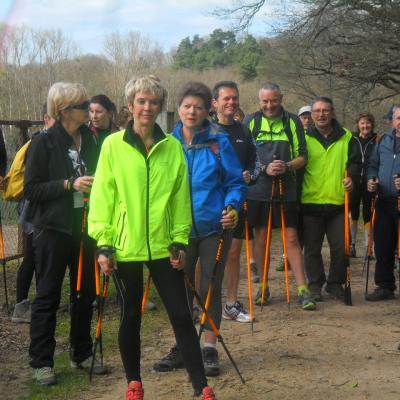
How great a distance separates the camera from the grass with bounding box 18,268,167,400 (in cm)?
443

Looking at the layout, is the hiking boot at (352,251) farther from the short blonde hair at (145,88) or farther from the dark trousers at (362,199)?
the short blonde hair at (145,88)

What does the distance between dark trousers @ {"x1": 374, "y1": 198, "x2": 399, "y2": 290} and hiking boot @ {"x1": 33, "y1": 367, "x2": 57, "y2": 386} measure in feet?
13.1

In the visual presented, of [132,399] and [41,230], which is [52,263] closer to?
[41,230]

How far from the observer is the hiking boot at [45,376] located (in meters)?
4.54

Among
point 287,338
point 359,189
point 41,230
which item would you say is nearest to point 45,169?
point 41,230

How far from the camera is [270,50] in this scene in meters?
32.0

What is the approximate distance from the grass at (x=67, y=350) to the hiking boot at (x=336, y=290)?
192 cm

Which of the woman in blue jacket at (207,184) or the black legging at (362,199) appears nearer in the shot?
the woman in blue jacket at (207,184)

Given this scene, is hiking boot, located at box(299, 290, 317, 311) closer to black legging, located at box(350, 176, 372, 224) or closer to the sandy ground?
the sandy ground

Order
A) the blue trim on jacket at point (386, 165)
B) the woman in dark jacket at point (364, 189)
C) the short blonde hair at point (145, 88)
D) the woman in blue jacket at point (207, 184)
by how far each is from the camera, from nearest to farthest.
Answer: the short blonde hair at point (145, 88), the woman in blue jacket at point (207, 184), the blue trim on jacket at point (386, 165), the woman in dark jacket at point (364, 189)

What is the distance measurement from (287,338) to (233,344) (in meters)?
0.52

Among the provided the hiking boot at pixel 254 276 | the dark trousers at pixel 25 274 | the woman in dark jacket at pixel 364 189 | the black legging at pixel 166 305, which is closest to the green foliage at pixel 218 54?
the woman in dark jacket at pixel 364 189

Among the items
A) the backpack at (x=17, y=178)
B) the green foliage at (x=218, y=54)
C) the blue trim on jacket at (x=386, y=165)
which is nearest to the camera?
the backpack at (x=17, y=178)

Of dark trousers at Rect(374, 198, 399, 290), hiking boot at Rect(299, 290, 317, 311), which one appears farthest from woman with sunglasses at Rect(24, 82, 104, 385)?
dark trousers at Rect(374, 198, 399, 290)
